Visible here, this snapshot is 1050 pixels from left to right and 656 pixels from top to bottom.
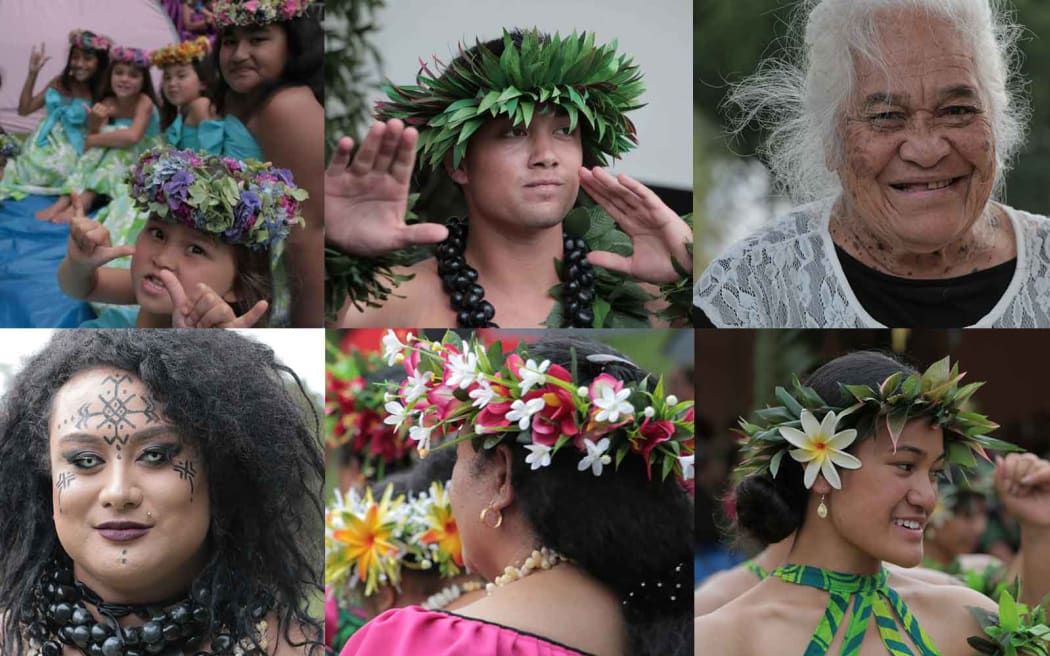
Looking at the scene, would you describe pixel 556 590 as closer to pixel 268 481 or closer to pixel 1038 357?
pixel 268 481

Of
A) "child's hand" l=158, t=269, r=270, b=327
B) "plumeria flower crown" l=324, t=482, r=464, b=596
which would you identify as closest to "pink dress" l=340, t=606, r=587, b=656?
"plumeria flower crown" l=324, t=482, r=464, b=596

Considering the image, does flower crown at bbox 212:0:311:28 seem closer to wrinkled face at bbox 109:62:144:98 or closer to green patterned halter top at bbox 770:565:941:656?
wrinkled face at bbox 109:62:144:98

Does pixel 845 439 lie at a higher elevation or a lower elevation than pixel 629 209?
lower

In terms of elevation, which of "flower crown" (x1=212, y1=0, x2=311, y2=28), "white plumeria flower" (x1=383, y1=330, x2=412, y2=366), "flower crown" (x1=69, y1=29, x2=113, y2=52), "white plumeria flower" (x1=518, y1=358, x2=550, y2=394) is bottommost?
"white plumeria flower" (x1=518, y1=358, x2=550, y2=394)

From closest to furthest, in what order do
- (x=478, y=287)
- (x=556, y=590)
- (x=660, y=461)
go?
(x=556, y=590) < (x=660, y=461) < (x=478, y=287)

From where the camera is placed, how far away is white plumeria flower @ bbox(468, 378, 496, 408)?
3.47m

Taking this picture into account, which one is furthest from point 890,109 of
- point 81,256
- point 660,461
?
point 81,256

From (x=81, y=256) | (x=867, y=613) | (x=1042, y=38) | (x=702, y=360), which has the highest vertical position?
(x=1042, y=38)

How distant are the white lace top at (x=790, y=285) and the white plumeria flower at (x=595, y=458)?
647mm

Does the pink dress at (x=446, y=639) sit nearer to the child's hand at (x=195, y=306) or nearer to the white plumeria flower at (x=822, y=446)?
the white plumeria flower at (x=822, y=446)

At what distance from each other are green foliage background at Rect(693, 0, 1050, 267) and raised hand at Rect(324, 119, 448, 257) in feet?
2.54

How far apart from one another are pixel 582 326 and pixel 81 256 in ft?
4.68

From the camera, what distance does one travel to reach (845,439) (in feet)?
11.9

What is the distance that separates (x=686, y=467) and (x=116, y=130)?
1857 mm
